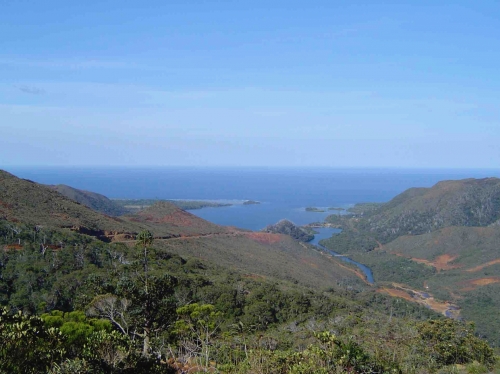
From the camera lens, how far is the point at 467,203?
95062mm

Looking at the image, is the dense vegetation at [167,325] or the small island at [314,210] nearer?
the dense vegetation at [167,325]

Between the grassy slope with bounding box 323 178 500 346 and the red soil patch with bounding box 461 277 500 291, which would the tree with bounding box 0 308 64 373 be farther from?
the red soil patch with bounding box 461 277 500 291

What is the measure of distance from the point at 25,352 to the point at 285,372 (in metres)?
5.76

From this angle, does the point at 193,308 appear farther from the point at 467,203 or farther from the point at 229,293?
the point at 467,203

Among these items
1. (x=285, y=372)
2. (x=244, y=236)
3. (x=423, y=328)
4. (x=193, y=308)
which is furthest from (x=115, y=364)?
(x=244, y=236)

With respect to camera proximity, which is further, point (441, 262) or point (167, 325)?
point (441, 262)

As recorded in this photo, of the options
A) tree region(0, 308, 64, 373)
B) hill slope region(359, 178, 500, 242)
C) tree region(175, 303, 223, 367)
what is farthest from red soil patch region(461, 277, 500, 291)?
tree region(0, 308, 64, 373)

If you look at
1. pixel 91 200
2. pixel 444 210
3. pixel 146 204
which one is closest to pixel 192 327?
pixel 444 210

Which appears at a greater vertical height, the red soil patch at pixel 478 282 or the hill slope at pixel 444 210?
the hill slope at pixel 444 210

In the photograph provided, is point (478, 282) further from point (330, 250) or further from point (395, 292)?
point (330, 250)

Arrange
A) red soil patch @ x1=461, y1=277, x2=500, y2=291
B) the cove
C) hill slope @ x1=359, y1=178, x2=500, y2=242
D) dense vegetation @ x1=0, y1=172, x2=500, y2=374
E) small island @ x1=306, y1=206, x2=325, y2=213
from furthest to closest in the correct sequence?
1. small island @ x1=306, y1=206, x2=325, y2=213
2. hill slope @ x1=359, y1=178, x2=500, y2=242
3. the cove
4. red soil patch @ x1=461, y1=277, x2=500, y2=291
5. dense vegetation @ x1=0, y1=172, x2=500, y2=374

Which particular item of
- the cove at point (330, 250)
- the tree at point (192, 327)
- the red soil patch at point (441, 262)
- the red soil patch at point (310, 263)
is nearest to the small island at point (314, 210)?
the cove at point (330, 250)

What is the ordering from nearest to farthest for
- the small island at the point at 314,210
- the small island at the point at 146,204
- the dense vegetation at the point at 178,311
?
the dense vegetation at the point at 178,311 < the small island at the point at 146,204 < the small island at the point at 314,210

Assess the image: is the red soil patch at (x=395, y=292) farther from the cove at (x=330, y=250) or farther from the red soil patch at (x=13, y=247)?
the red soil patch at (x=13, y=247)
